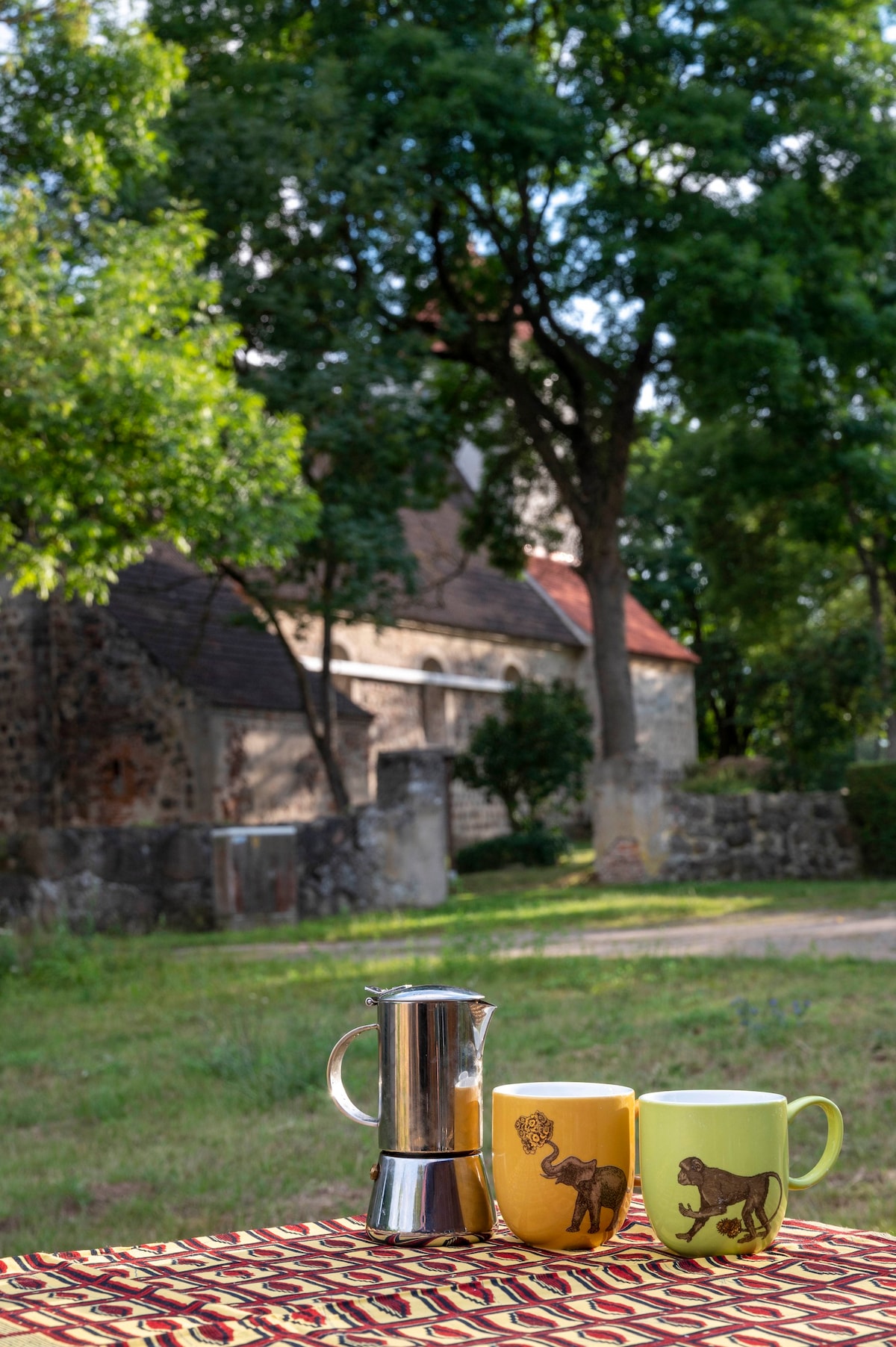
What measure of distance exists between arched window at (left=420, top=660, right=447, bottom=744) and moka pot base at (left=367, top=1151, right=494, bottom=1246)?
28.2 m

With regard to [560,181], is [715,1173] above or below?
below

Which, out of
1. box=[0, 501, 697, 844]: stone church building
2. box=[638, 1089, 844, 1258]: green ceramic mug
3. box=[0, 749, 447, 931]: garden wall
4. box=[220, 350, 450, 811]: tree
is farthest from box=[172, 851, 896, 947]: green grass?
box=[638, 1089, 844, 1258]: green ceramic mug

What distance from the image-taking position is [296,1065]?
6.74 metres

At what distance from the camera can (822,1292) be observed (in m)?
1.41

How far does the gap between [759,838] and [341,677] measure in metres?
10.1

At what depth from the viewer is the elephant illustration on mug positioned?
162 cm

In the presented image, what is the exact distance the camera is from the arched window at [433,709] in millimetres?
29984

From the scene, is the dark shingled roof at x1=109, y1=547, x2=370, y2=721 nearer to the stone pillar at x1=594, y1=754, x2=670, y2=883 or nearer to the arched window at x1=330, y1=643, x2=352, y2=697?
the arched window at x1=330, y1=643, x2=352, y2=697

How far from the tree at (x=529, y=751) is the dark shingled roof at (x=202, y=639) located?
7.47ft

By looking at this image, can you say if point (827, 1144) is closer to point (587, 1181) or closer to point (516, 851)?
point (587, 1181)

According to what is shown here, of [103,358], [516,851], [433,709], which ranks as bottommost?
[516,851]

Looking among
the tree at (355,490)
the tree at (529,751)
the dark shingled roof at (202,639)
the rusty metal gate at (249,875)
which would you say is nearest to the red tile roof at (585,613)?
the tree at (529,751)

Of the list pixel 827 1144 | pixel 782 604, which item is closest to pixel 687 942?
pixel 827 1144

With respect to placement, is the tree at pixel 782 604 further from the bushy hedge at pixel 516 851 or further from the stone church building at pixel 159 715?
the stone church building at pixel 159 715
